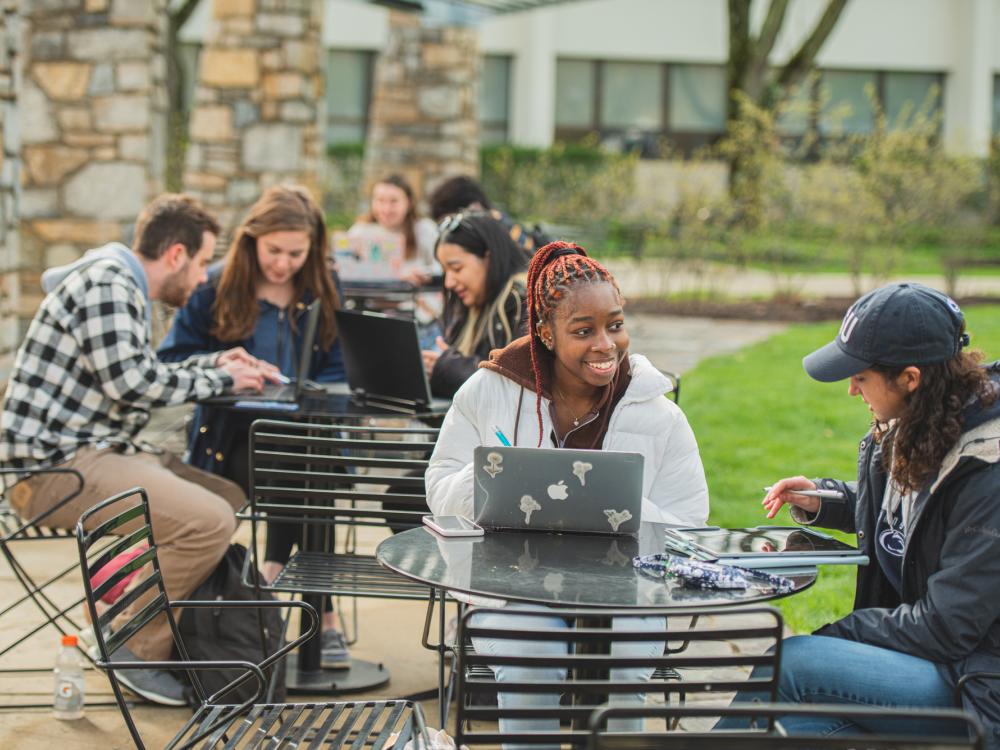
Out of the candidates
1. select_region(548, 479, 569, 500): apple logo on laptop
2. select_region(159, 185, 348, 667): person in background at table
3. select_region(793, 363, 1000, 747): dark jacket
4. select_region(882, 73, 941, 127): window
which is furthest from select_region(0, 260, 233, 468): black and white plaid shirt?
select_region(882, 73, 941, 127): window

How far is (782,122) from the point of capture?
28344 mm

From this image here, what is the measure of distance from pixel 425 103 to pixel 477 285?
37.6ft

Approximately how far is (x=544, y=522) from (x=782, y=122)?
1022 inches

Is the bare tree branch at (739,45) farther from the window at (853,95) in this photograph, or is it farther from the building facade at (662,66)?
the window at (853,95)

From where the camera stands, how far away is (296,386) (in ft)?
18.1

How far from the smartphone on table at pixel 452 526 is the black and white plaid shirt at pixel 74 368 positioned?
1.71m

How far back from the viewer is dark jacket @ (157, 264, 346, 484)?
561cm

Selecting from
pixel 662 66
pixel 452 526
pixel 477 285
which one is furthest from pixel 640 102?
pixel 452 526

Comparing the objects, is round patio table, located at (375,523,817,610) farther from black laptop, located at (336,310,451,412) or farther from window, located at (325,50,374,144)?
window, located at (325,50,374,144)

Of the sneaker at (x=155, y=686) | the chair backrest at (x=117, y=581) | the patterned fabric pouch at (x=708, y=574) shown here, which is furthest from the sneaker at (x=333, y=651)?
the patterned fabric pouch at (x=708, y=574)

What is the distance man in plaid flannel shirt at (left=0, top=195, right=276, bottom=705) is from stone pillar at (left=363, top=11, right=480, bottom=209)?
11.6 metres

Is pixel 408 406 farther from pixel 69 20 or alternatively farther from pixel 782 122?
pixel 782 122

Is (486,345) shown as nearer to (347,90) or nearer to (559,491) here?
(559,491)

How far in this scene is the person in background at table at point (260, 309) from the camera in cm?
561
